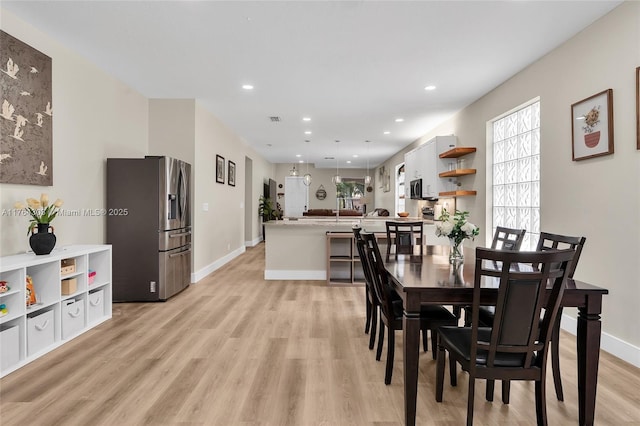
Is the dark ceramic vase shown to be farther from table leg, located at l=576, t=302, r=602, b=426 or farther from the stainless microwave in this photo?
the stainless microwave

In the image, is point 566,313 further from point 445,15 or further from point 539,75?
point 445,15

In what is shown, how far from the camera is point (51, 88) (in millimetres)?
3197

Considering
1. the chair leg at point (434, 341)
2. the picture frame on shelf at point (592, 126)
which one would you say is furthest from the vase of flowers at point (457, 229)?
the picture frame on shelf at point (592, 126)

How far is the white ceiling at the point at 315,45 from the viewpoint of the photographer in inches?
106

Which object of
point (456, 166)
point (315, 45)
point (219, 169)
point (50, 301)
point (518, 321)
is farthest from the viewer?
point (219, 169)

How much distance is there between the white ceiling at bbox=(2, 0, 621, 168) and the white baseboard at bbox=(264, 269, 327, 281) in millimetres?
2565

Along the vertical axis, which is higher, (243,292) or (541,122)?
(541,122)

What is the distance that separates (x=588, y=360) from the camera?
5.60 feet

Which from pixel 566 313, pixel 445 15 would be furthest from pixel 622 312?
pixel 445 15

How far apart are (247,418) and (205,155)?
4.39 meters

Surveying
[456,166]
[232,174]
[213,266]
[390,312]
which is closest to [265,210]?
[232,174]

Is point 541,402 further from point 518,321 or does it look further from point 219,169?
point 219,169

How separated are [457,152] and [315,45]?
9.99ft

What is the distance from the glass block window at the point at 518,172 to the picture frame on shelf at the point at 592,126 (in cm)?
74
